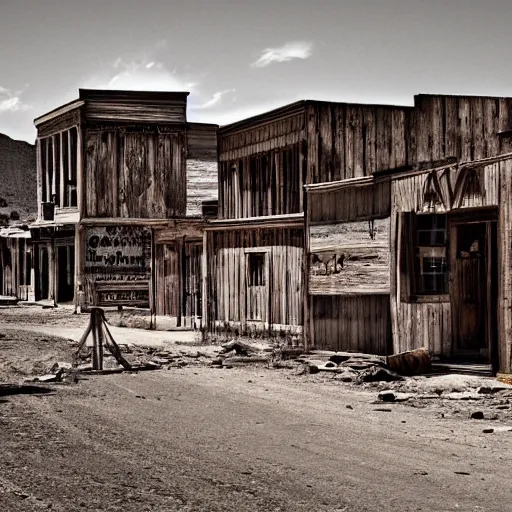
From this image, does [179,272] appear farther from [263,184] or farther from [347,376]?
[347,376]

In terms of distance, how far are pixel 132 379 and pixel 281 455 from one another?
19.8ft

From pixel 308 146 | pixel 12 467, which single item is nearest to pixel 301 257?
pixel 308 146

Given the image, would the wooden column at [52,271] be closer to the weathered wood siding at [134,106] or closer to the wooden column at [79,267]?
the wooden column at [79,267]

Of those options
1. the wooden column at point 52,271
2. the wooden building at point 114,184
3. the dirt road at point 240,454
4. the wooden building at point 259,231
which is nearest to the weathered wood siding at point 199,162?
the wooden building at point 114,184

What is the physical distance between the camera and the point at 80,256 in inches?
1173

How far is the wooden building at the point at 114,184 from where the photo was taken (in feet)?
98.1

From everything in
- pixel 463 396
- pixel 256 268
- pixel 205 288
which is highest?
pixel 256 268

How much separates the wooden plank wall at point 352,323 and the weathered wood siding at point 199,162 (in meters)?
15.8

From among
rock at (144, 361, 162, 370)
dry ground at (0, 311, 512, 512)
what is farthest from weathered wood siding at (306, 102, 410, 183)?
dry ground at (0, 311, 512, 512)

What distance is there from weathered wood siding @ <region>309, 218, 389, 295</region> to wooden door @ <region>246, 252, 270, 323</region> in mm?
2276

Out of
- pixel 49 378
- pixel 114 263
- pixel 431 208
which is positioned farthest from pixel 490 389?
pixel 114 263

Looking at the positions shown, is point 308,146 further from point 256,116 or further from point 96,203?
point 96,203

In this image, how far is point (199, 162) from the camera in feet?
105

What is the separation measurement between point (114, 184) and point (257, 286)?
523 inches
